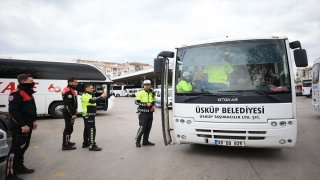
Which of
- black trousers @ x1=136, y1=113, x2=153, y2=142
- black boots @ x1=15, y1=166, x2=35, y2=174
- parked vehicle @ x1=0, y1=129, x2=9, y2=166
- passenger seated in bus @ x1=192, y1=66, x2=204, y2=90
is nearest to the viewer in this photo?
parked vehicle @ x1=0, y1=129, x2=9, y2=166

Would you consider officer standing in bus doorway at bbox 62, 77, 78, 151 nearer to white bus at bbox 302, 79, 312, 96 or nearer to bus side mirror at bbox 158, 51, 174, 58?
bus side mirror at bbox 158, 51, 174, 58

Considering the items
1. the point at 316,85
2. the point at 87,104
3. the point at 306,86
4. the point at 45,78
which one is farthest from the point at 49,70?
the point at 306,86

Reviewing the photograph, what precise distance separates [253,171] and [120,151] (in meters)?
3.01

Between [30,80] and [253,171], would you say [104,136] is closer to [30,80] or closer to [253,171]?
[30,80]

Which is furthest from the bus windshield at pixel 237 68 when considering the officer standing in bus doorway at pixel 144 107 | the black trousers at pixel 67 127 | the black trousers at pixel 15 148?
the black trousers at pixel 15 148

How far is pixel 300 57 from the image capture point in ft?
14.8

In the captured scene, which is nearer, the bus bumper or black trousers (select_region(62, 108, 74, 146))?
the bus bumper

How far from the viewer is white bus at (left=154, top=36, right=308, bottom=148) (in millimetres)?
4367

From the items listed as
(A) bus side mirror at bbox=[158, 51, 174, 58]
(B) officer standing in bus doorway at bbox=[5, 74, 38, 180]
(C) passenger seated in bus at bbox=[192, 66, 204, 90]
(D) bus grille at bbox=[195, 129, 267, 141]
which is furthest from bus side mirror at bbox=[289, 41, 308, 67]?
(B) officer standing in bus doorway at bbox=[5, 74, 38, 180]

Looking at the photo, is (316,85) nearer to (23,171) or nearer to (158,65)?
(158,65)

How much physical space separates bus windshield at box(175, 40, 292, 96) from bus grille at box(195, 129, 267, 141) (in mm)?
816

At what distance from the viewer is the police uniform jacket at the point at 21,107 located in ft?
12.4

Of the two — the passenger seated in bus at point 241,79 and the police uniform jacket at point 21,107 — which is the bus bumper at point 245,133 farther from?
the police uniform jacket at point 21,107

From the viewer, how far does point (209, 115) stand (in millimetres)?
4703
